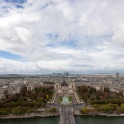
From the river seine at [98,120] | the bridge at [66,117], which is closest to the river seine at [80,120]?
the river seine at [98,120]

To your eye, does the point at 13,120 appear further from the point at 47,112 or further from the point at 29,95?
the point at 29,95

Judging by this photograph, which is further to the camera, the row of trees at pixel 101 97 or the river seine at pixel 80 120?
the row of trees at pixel 101 97

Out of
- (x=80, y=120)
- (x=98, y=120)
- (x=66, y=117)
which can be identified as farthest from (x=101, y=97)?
(x=66, y=117)

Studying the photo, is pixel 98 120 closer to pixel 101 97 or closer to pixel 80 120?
pixel 80 120

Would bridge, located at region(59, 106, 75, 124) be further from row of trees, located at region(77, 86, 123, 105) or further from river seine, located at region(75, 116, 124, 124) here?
row of trees, located at region(77, 86, 123, 105)

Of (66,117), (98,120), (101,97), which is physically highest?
(101,97)

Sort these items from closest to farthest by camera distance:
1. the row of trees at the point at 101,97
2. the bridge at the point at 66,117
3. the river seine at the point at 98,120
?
the bridge at the point at 66,117 → the river seine at the point at 98,120 → the row of trees at the point at 101,97

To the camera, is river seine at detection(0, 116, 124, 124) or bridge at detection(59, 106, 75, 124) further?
river seine at detection(0, 116, 124, 124)

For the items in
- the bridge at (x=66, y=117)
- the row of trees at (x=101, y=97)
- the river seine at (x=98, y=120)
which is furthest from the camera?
the row of trees at (x=101, y=97)

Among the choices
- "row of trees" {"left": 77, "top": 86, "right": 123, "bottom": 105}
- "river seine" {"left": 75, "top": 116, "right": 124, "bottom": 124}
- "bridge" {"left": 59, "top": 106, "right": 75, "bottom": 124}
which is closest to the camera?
"bridge" {"left": 59, "top": 106, "right": 75, "bottom": 124}

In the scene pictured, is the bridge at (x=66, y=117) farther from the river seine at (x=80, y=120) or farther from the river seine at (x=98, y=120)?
the river seine at (x=98, y=120)

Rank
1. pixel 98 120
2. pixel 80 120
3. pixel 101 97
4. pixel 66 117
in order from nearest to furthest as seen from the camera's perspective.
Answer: pixel 66 117
pixel 80 120
pixel 98 120
pixel 101 97

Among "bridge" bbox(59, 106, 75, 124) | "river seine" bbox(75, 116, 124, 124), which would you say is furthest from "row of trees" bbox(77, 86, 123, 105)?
"bridge" bbox(59, 106, 75, 124)
